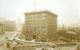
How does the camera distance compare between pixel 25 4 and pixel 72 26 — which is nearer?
pixel 72 26

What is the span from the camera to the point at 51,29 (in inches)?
92.0

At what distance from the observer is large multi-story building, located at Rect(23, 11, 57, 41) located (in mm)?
2346

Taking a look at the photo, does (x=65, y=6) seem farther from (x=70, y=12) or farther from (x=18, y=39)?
(x=18, y=39)

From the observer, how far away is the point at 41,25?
2.37 meters

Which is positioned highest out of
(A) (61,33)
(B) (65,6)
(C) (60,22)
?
(B) (65,6)

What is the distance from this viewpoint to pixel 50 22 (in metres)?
2.35

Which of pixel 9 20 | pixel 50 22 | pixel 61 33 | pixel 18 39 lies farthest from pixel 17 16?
pixel 61 33

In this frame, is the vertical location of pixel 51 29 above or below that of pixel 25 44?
above

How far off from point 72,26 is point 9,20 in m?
0.94

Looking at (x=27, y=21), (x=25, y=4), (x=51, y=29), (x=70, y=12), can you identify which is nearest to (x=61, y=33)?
(x=51, y=29)

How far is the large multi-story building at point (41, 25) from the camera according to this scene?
235 cm

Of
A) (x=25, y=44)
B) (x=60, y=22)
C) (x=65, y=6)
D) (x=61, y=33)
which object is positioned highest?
(x=65, y=6)

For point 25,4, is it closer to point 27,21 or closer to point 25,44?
point 27,21

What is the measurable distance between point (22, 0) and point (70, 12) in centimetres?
74
